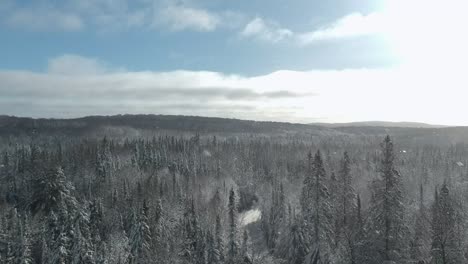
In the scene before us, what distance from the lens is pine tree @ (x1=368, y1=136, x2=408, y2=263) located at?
3334cm

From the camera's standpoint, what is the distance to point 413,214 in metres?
53.4

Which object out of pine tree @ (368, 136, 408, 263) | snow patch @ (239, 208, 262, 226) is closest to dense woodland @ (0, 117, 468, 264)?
pine tree @ (368, 136, 408, 263)

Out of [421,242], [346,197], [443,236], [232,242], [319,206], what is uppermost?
[346,197]

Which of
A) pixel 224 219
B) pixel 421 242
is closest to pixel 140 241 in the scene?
pixel 224 219

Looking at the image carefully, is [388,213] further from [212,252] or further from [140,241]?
[140,241]

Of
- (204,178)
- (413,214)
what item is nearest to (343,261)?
(413,214)

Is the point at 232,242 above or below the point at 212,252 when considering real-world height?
above

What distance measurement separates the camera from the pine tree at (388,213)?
3334 centimetres

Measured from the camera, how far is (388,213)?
3341cm

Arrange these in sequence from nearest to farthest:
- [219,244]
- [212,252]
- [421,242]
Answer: [421,242]
[212,252]
[219,244]

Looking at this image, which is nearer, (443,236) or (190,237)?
(443,236)

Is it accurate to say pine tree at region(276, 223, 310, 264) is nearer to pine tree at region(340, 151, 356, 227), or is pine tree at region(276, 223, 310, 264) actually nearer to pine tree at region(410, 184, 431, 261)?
pine tree at region(340, 151, 356, 227)

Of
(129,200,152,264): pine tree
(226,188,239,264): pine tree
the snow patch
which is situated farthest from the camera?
the snow patch

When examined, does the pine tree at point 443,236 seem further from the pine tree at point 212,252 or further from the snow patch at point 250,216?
the snow patch at point 250,216
